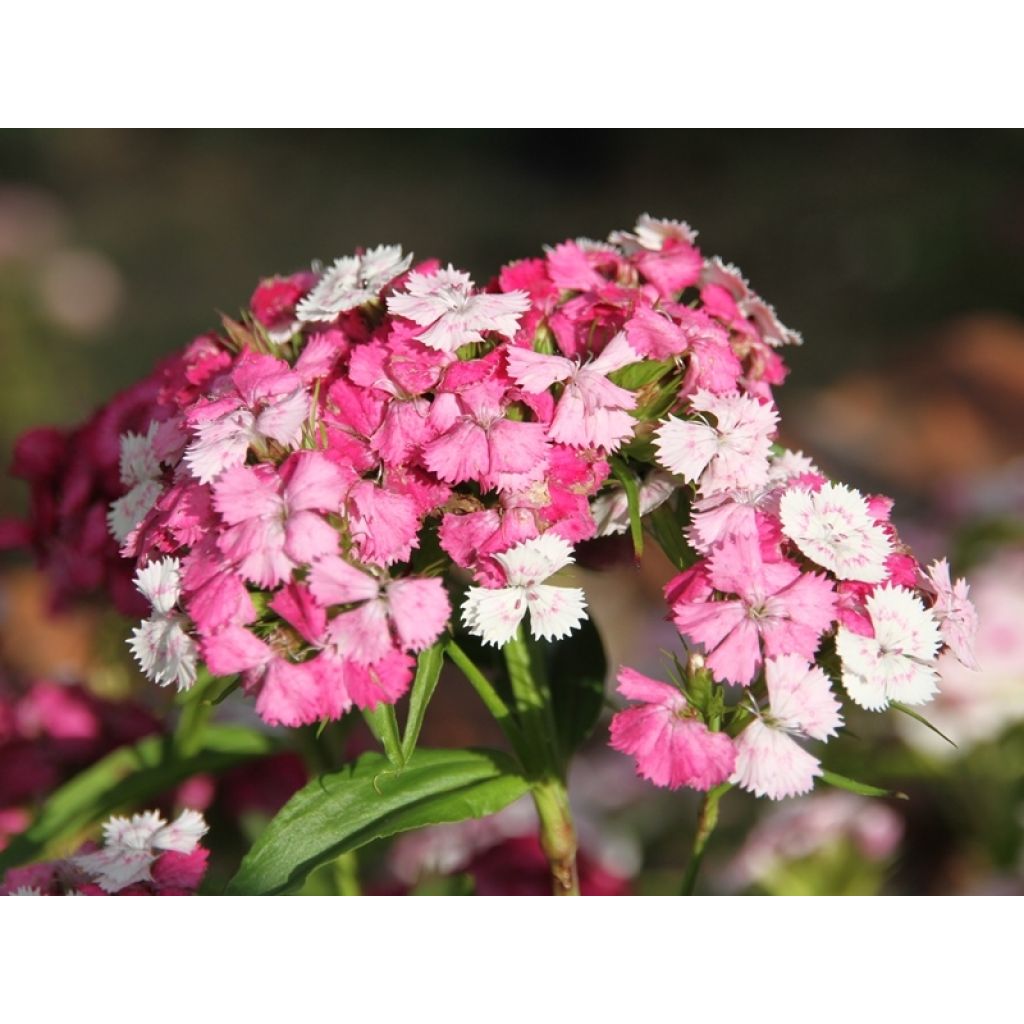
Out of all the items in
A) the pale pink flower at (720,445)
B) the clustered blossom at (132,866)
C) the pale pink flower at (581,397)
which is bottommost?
the clustered blossom at (132,866)

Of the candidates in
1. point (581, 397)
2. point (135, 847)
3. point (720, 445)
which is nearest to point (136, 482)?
point (135, 847)

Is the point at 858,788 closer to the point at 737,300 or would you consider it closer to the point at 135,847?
the point at 737,300

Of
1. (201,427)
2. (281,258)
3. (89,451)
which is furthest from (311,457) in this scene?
(281,258)

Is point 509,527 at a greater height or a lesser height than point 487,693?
greater

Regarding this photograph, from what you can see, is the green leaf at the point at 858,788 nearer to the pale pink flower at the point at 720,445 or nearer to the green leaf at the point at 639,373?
the pale pink flower at the point at 720,445

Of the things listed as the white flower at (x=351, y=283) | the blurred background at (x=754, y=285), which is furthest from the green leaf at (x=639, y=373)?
the blurred background at (x=754, y=285)

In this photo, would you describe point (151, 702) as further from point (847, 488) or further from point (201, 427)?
point (847, 488)
